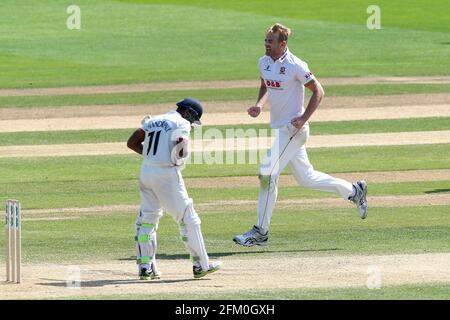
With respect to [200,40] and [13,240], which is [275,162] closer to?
[13,240]

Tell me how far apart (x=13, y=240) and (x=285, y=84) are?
419 cm

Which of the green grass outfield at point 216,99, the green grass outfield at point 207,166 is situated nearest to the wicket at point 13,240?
the green grass outfield at point 216,99

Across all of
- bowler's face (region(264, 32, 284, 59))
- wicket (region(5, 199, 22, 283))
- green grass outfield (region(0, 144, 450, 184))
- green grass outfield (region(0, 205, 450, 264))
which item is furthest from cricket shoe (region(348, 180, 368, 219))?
green grass outfield (region(0, 144, 450, 184))

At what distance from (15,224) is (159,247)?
3.39 m

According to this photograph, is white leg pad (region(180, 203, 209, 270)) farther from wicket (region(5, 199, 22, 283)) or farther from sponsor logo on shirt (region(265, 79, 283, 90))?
sponsor logo on shirt (region(265, 79, 283, 90))

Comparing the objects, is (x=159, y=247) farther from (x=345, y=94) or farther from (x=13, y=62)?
(x=13, y=62)

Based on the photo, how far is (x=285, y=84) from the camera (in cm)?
1519

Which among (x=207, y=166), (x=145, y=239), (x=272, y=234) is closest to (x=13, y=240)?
(x=145, y=239)

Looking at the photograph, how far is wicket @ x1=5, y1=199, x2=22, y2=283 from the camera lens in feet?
40.6

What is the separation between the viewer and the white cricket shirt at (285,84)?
49.7 ft

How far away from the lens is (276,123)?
15391 mm

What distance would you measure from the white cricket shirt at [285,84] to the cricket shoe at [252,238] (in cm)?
127

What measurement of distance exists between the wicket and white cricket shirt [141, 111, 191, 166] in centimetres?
141

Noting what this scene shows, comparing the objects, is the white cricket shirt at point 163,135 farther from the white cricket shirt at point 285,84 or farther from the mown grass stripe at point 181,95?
the mown grass stripe at point 181,95
